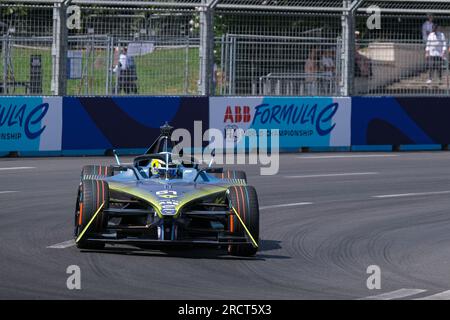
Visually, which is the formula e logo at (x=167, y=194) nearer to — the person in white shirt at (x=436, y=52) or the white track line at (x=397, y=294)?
the white track line at (x=397, y=294)

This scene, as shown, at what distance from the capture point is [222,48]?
2083cm

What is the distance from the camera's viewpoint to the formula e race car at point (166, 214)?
996 cm

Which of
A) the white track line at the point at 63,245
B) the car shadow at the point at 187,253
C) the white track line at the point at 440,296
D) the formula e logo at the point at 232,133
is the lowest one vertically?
the white track line at the point at 440,296

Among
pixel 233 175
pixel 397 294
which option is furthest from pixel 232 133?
pixel 397 294

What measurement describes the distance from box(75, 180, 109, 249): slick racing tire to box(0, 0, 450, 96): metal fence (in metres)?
9.01

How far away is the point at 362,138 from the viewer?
2178 cm

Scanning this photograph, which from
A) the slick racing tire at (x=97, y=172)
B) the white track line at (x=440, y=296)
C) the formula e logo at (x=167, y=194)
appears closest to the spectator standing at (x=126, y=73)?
the slick racing tire at (x=97, y=172)

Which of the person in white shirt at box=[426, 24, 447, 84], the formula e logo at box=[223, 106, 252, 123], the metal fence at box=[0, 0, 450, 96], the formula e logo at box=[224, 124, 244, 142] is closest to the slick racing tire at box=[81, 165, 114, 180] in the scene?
the metal fence at box=[0, 0, 450, 96]

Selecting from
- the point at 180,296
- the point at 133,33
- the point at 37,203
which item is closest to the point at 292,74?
the point at 133,33

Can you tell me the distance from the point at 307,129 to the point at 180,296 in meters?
13.3

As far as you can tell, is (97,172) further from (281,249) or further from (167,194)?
(281,249)

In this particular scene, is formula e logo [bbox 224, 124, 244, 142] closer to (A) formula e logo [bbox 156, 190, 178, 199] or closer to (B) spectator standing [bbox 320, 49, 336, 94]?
(B) spectator standing [bbox 320, 49, 336, 94]

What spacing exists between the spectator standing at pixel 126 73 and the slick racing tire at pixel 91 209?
9586 mm

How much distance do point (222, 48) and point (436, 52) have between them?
178 inches
